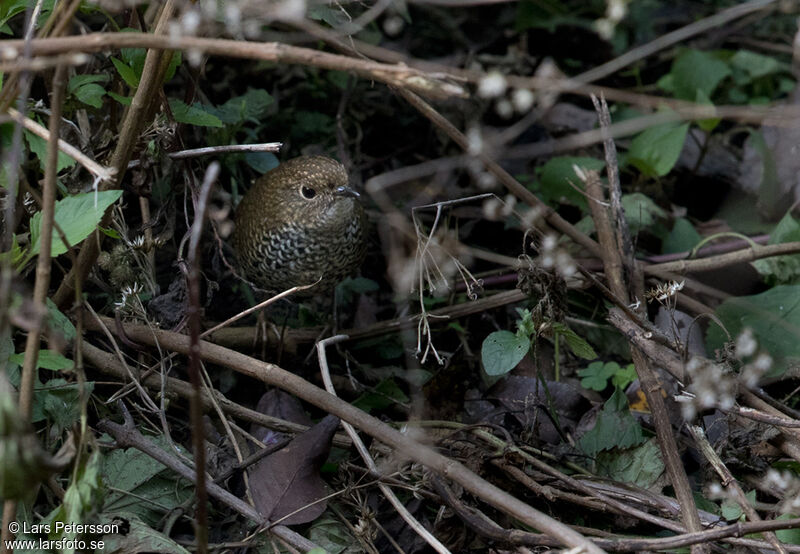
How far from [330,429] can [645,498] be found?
104 cm

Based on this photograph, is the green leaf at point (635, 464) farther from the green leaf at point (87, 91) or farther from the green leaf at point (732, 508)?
the green leaf at point (87, 91)

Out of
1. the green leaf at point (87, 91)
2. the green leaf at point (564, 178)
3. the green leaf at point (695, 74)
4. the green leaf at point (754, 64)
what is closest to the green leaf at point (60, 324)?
the green leaf at point (87, 91)

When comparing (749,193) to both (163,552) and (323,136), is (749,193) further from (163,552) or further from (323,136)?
(163,552)

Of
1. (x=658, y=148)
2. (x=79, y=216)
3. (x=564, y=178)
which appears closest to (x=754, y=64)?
(x=658, y=148)

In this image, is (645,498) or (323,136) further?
(323,136)

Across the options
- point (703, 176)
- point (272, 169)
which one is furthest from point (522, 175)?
point (272, 169)

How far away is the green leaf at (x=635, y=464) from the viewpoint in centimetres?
303

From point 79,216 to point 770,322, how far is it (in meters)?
2.59

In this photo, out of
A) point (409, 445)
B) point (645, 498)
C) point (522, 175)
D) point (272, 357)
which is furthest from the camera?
point (522, 175)

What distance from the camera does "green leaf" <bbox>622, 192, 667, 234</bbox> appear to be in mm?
4156

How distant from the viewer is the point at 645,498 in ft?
9.20

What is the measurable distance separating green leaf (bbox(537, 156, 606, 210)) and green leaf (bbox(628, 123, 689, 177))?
0.25 metres

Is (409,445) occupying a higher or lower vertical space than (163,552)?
higher

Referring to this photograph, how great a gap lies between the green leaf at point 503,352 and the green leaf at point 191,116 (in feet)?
3.88
